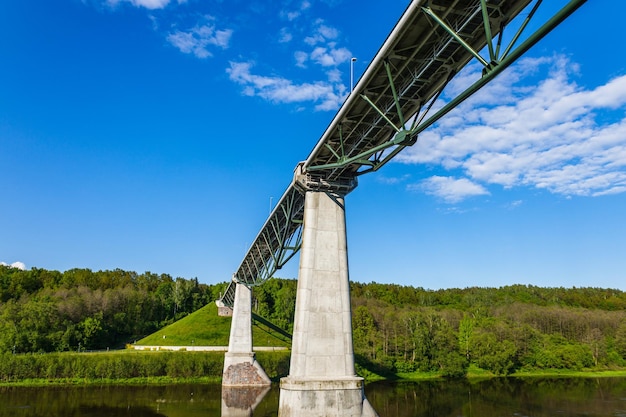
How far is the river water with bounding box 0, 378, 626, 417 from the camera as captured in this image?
37344mm

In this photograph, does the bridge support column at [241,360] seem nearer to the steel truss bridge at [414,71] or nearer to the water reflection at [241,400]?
the water reflection at [241,400]

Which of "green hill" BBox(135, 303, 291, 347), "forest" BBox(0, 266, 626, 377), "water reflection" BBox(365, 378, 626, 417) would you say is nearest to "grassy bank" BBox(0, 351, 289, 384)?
"forest" BBox(0, 266, 626, 377)

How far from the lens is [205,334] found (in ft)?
270

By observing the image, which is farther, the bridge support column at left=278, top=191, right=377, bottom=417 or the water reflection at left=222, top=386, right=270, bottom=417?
the water reflection at left=222, top=386, right=270, bottom=417

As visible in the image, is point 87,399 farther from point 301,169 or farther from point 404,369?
point 404,369

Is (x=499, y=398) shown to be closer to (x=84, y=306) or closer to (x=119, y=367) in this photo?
(x=119, y=367)

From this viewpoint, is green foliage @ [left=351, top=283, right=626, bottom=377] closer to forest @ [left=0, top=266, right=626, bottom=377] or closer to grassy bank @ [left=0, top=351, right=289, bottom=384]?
forest @ [left=0, top=266, right=626, bottom=377]

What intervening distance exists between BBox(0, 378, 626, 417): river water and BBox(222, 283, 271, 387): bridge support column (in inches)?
86.3

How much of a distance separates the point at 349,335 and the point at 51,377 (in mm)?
55352

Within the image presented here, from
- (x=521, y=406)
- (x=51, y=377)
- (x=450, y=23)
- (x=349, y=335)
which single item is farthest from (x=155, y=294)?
(x=450, y=23)

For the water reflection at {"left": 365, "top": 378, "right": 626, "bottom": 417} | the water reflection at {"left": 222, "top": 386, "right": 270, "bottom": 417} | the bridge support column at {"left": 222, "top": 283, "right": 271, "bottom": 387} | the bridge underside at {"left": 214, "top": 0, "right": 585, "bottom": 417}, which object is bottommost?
the water reflection at {"left": 222, "top": 386, "right": 270, "bottom": 417}

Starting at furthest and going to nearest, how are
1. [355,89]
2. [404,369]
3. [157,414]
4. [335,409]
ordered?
[404,369]
[157,414]
[335,409]
[355,89]

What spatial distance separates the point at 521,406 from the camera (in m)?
40.7

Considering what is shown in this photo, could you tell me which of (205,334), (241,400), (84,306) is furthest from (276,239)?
(84,306)
